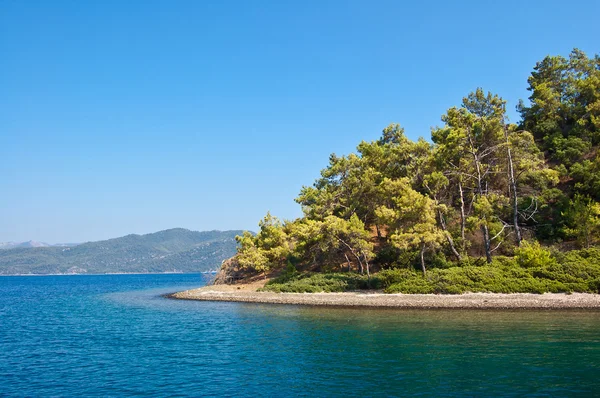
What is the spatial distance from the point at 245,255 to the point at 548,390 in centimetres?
5057

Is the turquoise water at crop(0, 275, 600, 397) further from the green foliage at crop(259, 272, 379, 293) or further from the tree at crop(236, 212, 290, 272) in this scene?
the tree at crop(236, 212, 290, 272)

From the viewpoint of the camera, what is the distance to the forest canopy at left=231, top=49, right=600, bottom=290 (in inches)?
1784

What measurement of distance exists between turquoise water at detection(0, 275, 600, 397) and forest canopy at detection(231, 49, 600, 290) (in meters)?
12.7

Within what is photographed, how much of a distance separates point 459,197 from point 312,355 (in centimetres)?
4012

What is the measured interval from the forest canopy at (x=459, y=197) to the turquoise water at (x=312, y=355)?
→ 1267cm

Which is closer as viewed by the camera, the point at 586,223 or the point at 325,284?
the point at 586,223

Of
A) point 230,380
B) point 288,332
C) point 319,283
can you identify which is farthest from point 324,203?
point 230,380

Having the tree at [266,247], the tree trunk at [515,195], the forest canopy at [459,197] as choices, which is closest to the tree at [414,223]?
the forest canopy at [459,197]

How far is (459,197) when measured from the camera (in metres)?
55.8

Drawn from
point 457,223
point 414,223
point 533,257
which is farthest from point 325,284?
point 533,257

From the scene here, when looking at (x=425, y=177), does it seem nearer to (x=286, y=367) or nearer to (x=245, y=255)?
(x=245, y=255)

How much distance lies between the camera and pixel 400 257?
4625cm

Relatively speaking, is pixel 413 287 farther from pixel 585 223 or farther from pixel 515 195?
pixel 585 223

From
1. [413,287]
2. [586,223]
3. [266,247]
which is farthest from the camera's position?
[266,247]
